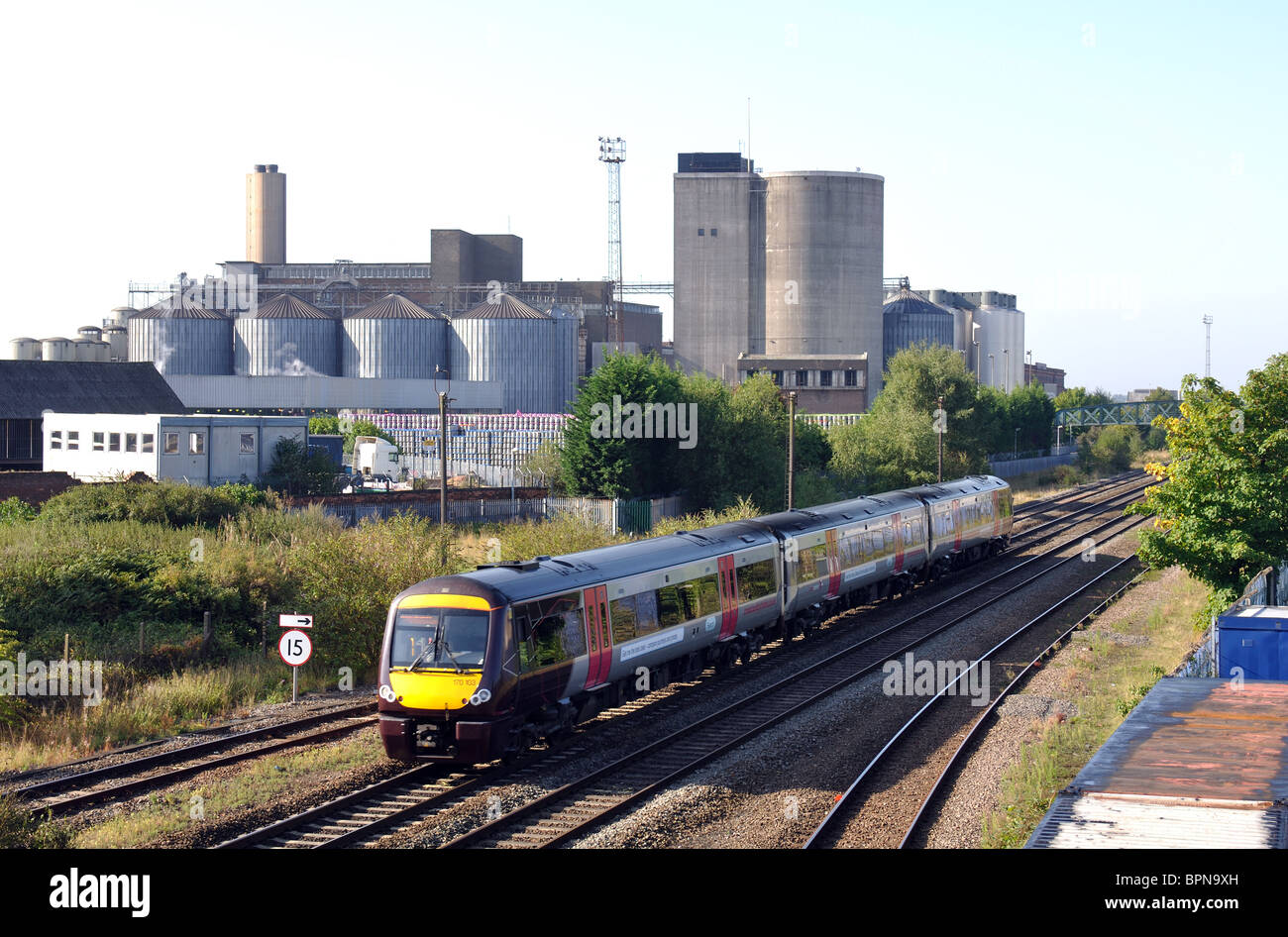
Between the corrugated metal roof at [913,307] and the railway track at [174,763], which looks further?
the corrugated metal roof at [913,307]

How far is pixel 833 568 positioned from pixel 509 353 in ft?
212

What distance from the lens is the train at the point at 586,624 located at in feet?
51.8

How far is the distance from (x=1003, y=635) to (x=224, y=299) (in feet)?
314

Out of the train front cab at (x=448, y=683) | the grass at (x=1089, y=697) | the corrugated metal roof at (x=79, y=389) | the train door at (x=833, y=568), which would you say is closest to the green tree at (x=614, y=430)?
the train door at (x=833, y=568)

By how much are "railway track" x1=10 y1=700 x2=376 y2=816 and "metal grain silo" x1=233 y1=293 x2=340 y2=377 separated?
7493 cm

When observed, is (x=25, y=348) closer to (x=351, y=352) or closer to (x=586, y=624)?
(x=351, y=352)

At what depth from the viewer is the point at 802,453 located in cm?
5506

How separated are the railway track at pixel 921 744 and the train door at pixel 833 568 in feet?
13.2

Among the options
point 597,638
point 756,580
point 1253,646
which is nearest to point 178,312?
point 756,580

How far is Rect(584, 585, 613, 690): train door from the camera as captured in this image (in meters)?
18.1

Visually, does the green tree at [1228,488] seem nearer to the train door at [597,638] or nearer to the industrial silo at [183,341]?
the train door at [597,638]

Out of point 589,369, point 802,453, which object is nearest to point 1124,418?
point 589,369

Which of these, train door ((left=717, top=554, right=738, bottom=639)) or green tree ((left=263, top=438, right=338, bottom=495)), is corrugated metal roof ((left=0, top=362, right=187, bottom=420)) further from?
train door ((left=717, top=554, right=738, bottom=639))

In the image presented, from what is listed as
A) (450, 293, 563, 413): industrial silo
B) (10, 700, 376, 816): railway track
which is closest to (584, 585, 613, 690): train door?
(10, 700, 376, 816): railway track
